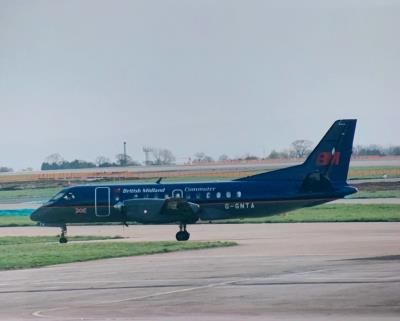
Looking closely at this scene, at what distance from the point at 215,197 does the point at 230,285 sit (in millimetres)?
22631

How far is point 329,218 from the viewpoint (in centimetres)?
6106

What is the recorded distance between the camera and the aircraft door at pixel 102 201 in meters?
52.0

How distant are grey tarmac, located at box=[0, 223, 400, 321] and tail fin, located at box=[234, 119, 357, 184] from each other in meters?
5.68

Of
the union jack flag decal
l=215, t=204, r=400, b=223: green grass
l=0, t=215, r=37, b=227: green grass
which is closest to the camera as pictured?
the union jack flag decal

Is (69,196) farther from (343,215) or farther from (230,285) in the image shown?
(230,285)

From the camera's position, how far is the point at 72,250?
43.2 metres

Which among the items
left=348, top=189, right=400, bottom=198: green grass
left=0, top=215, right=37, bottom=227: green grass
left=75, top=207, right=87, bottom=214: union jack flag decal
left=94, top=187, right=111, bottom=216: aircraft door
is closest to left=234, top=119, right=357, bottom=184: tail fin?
left=94, top=187, right=111, bottom=216: aircraft door

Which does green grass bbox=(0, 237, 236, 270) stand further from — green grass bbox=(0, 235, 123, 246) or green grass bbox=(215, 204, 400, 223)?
green grass bbox=(215, 204, 400, 223)

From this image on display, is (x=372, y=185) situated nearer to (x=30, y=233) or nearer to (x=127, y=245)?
(x=30, y=233)

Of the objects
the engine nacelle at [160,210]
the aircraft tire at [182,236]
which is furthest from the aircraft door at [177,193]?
the aircraft tire at [182,236]

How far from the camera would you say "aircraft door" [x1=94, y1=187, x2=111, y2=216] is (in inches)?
2048

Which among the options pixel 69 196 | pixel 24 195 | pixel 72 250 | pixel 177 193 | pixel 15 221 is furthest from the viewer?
pixel 24 195

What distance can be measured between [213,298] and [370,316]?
5.26 m

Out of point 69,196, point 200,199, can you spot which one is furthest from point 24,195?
point 200,199
